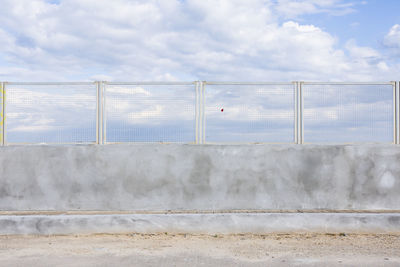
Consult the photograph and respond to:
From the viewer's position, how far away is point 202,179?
8.95 metres

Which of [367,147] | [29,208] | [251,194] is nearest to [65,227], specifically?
[29,208]

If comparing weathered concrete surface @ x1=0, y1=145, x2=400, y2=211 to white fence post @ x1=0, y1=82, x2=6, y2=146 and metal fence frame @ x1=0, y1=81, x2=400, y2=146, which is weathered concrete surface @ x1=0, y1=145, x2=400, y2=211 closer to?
metal fence frame @ x1=0, y1=81, x2=400, y2=146

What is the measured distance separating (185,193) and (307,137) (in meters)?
2.92

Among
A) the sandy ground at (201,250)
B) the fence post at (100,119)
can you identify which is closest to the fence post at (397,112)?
the sandy ground at (201,250)

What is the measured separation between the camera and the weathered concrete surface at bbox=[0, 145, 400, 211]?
8938mm

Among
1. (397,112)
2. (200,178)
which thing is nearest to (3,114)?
(200,178)

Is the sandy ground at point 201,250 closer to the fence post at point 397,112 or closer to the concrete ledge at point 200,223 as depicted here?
the concrete ledge at point 200,223

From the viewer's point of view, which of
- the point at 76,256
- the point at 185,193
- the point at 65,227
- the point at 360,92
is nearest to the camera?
the point at 76,256

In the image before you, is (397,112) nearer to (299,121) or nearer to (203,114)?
(299,121)

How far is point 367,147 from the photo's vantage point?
923cm

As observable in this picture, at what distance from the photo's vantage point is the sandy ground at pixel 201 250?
6.26 metres

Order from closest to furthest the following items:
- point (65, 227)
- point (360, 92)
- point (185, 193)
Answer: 1. point (65, 227)
2. point (185, 193)
3. point (360, 92)

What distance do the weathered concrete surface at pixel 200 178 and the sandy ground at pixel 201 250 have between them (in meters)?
1.03

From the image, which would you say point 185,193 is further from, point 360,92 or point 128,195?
point 360,92
